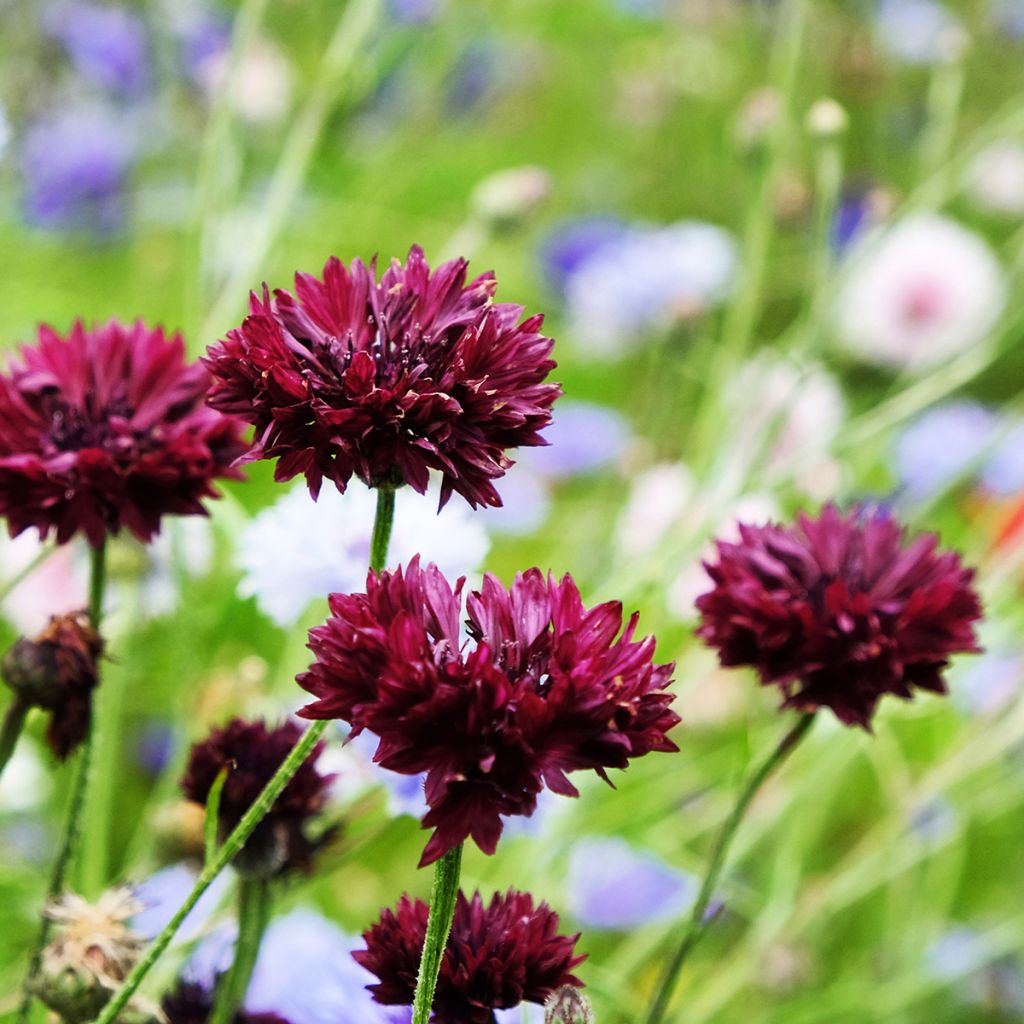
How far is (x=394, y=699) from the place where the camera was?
23cm

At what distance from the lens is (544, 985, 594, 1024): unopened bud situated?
252mm

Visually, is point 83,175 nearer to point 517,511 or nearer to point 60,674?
point 517,511

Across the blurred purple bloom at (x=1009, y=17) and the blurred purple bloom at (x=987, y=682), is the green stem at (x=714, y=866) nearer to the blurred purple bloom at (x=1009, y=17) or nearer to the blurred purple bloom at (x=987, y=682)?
the blurred purple bloom at (x=987, y=682)

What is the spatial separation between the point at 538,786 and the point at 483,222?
1.59 feet

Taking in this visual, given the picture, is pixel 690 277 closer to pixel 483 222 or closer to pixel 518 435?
pixel 483 222

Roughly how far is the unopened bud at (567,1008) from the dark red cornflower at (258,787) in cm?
9

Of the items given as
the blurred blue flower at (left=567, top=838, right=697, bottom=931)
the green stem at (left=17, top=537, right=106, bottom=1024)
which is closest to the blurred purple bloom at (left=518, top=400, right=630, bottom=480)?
the blurred blue flower at (left=567, top=838, right=697, bottom=931)

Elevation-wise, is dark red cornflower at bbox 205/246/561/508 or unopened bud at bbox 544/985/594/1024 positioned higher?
dark red cornflower at bbox 205/246/561/508

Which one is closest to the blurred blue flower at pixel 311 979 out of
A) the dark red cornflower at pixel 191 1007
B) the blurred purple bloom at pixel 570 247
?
the dark red cornflower at pixel 191 1007

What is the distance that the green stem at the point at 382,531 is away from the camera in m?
0.26

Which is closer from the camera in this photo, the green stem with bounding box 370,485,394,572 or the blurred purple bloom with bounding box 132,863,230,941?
the green stem with bounding box 370,485,394,572

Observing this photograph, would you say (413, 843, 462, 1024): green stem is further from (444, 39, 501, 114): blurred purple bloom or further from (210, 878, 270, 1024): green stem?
(444, 39, 501, 114): blurred purple bloom

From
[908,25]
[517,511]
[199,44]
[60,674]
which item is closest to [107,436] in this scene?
[60,674]

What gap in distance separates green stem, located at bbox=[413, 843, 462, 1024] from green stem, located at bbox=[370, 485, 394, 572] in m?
0.05
